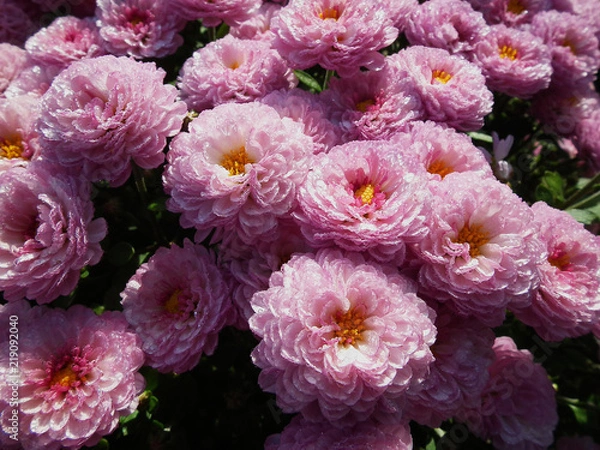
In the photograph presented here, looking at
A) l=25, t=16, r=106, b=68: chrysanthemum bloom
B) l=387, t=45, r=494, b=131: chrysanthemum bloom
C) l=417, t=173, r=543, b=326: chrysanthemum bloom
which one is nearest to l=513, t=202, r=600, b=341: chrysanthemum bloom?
l=417, t=173, r=543, b=326: chrysanthemum bloom

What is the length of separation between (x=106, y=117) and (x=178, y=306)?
1.64 feet

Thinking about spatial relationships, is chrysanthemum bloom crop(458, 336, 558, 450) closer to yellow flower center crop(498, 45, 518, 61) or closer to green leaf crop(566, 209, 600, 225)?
green leaf crop(566, 209, 600, 225)

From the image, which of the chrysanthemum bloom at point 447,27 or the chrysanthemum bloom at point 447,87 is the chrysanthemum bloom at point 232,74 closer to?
the chrysanthemum bloom at point 447,87

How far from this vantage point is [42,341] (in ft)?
3.56

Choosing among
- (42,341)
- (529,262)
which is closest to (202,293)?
(42,341)

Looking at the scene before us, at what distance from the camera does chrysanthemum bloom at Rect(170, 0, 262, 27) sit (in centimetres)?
144

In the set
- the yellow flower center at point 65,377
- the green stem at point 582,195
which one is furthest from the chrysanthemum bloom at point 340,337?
the green stem at point 582,195

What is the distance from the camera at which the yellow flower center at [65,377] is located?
1.06 m

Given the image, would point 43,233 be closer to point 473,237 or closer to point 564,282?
point 473,237

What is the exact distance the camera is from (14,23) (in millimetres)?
1889

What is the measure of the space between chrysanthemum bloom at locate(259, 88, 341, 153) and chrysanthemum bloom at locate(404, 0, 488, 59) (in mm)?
558

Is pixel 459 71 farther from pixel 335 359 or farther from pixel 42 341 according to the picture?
pixel 42 341

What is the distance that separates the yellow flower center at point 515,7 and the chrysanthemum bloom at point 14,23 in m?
2.04

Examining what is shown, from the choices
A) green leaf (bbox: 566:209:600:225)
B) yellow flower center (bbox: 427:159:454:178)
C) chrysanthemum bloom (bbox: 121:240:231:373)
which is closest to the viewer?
chrysanthemum bloom (bbox: 121:240:231:373)
